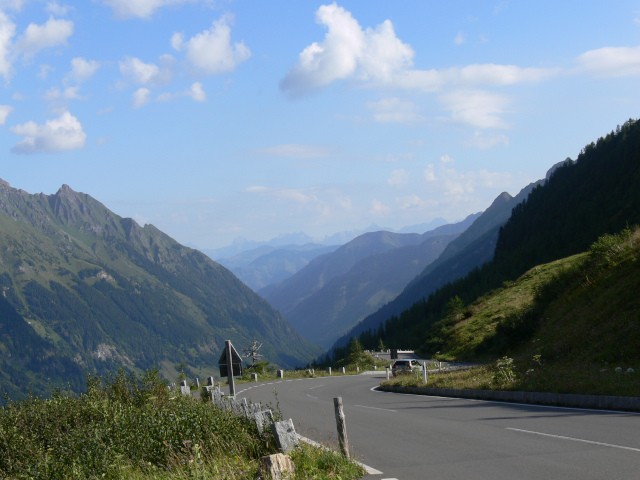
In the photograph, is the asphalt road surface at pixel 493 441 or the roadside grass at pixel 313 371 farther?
the roadside grass at pixel 313 371

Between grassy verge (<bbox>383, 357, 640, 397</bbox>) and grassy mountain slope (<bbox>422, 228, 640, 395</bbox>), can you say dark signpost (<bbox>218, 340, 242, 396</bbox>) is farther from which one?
grassy mountain slope (<bbox>422, 228, 640, 395</bbox>)

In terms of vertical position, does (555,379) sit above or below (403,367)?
above

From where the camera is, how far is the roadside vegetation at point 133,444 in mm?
7945

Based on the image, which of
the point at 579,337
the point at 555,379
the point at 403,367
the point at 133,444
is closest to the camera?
the point at 133,444

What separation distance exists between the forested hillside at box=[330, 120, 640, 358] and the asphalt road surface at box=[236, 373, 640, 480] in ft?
265

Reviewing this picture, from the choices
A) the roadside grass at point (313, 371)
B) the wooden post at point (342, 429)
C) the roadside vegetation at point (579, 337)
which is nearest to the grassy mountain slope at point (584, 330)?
the roadside vegetation at point (579, 337)

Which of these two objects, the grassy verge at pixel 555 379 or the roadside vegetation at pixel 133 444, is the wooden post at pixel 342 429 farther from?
the grassy verge at pixel 555 379

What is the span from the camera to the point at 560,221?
123250 millimetres

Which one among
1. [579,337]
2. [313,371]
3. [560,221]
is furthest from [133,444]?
[560,221]

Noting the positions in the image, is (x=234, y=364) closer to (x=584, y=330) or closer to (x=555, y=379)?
(x=555, y=379)

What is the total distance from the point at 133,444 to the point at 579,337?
1687cm

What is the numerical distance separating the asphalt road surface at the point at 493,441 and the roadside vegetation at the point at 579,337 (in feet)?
7.26

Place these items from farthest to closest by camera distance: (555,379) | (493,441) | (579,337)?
(579,337), (555,379), (493,441)

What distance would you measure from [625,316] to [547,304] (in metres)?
13.2
